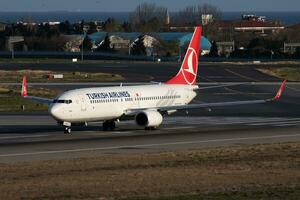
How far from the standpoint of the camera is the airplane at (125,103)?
186ft

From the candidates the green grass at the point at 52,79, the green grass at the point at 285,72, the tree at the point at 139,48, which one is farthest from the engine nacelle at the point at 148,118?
the tree at the point at 139,48

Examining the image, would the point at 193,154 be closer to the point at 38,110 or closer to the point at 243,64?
the point at 38,110

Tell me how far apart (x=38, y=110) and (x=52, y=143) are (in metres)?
23.9

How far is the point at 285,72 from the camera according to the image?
126062mm

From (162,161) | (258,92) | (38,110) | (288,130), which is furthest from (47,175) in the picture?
(258,92)

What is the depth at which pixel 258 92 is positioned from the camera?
97.8 m

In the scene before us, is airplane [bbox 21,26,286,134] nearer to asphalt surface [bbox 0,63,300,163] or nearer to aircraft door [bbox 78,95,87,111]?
aircraft door [bbox 78,95,87,111]

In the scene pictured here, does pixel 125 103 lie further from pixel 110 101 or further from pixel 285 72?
pixel 285 72

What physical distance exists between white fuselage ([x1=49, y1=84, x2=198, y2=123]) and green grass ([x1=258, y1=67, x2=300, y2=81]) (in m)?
56.6

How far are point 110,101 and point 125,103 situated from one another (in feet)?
4.69

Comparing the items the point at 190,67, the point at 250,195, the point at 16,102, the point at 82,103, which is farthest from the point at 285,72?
the point at 250,195

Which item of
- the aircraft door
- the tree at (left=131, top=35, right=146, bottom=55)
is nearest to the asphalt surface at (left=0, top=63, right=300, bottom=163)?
the aircraft door

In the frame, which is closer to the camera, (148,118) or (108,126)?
(148,118)

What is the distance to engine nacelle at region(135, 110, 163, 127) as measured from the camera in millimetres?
58719
